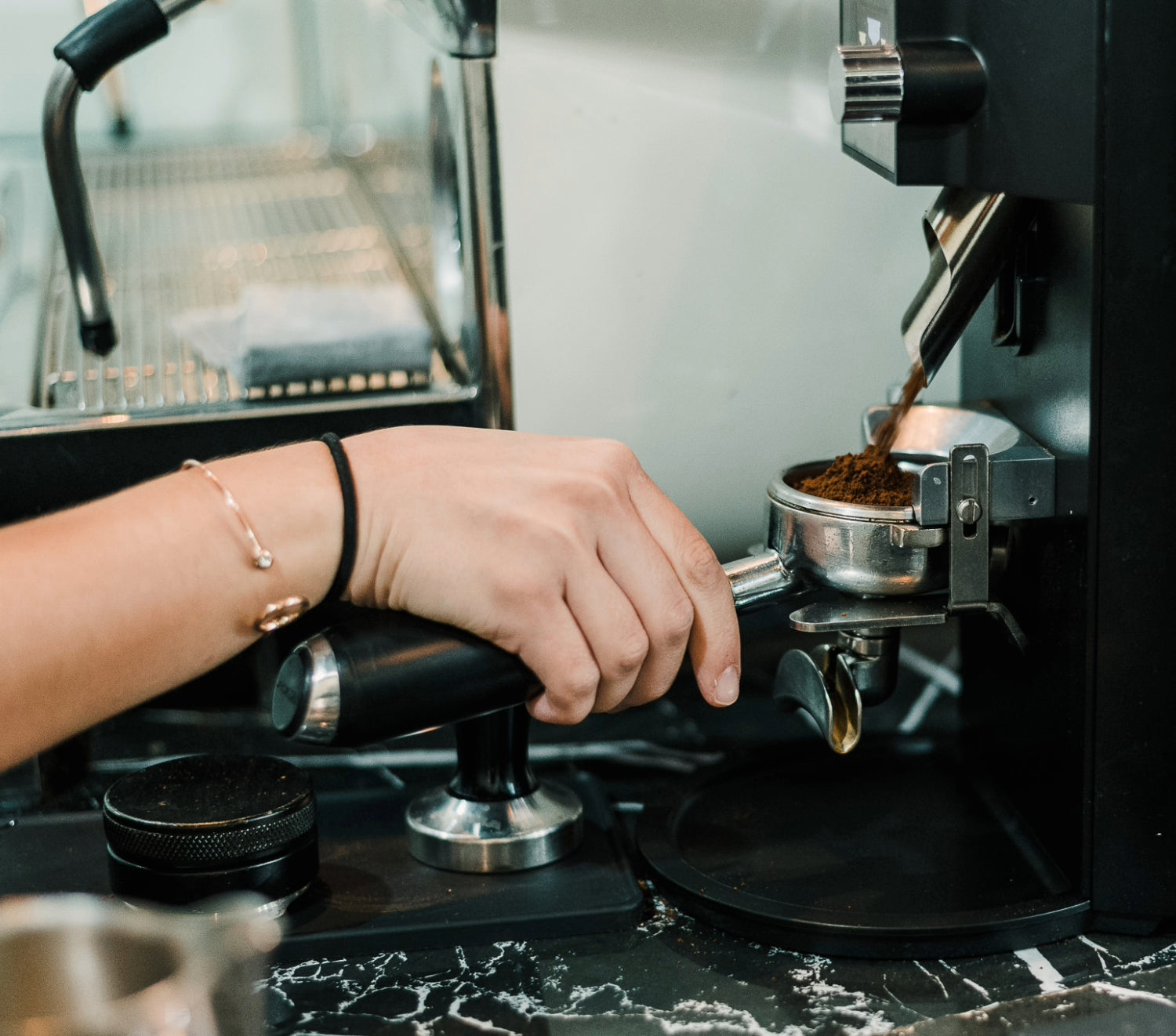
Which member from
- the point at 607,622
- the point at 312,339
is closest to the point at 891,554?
the point at 607,622

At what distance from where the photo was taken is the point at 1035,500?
583mm

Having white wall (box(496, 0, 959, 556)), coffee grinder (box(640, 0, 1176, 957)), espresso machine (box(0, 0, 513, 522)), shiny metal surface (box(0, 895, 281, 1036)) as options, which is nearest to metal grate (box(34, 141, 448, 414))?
espresso machine (box(0, 0, 513, 522))

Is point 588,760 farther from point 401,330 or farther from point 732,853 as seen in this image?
point 401,330

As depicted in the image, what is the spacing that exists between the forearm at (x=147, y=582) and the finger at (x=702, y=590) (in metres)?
0.14

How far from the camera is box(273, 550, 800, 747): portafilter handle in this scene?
0.51m

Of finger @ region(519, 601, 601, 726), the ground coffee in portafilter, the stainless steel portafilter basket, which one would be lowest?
finger @ region(519, 601, 601, 726)

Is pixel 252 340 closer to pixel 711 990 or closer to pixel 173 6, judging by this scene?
pixel 173 6

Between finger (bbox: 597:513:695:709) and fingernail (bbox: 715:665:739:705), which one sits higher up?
finger (bbox: 597:513:695:709)

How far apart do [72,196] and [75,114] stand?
0.05m

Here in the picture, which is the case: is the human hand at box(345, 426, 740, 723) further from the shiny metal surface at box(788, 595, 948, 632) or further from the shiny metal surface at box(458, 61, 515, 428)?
the shiny metal surface at box(458, 61, 515, 428)

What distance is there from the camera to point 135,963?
314 mm

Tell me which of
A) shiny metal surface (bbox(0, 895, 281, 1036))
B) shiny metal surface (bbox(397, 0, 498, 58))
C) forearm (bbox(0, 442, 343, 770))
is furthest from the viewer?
shiny metal surface (bbox(397, 0, 498, 58))

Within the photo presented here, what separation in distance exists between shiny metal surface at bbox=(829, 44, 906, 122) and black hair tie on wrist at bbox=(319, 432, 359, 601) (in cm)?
26

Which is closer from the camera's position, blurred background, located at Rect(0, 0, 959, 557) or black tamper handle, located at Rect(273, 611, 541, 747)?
black tamper handle, located at Rect(273, 611, 541, 747)
